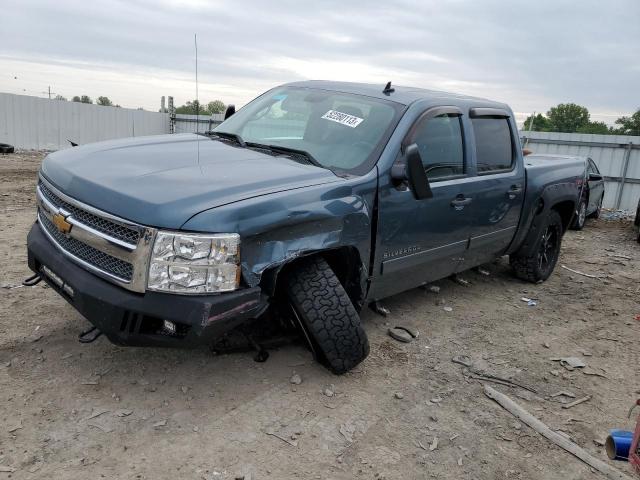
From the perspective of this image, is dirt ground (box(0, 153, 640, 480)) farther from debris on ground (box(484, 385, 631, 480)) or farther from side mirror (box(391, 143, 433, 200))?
side mirror (box(391, 143, 433, 200))

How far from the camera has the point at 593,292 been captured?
588cm

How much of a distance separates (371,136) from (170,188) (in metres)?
1.54

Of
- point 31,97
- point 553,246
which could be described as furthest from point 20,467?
point 31,97

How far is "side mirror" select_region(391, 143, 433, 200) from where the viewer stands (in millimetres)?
3299

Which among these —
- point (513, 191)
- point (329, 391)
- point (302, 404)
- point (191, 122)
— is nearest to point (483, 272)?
point (513, 191)

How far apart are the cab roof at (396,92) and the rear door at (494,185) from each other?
20 cm

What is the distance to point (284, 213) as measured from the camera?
2803 mm

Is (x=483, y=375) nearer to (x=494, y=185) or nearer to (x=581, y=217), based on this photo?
(x=494, y=185)

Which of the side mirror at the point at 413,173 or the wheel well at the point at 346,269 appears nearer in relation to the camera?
the wheel well at the point at 346,269

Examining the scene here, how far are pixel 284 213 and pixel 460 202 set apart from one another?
1.88 m

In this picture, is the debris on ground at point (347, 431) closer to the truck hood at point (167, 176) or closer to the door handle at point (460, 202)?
the truck hood at point (167, 176)

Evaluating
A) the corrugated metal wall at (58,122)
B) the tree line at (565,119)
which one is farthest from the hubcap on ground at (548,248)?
the tree line at (565,119)

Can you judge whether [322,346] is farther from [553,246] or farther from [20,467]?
[553,246]

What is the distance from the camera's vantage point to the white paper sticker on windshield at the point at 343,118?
12.3 feet
